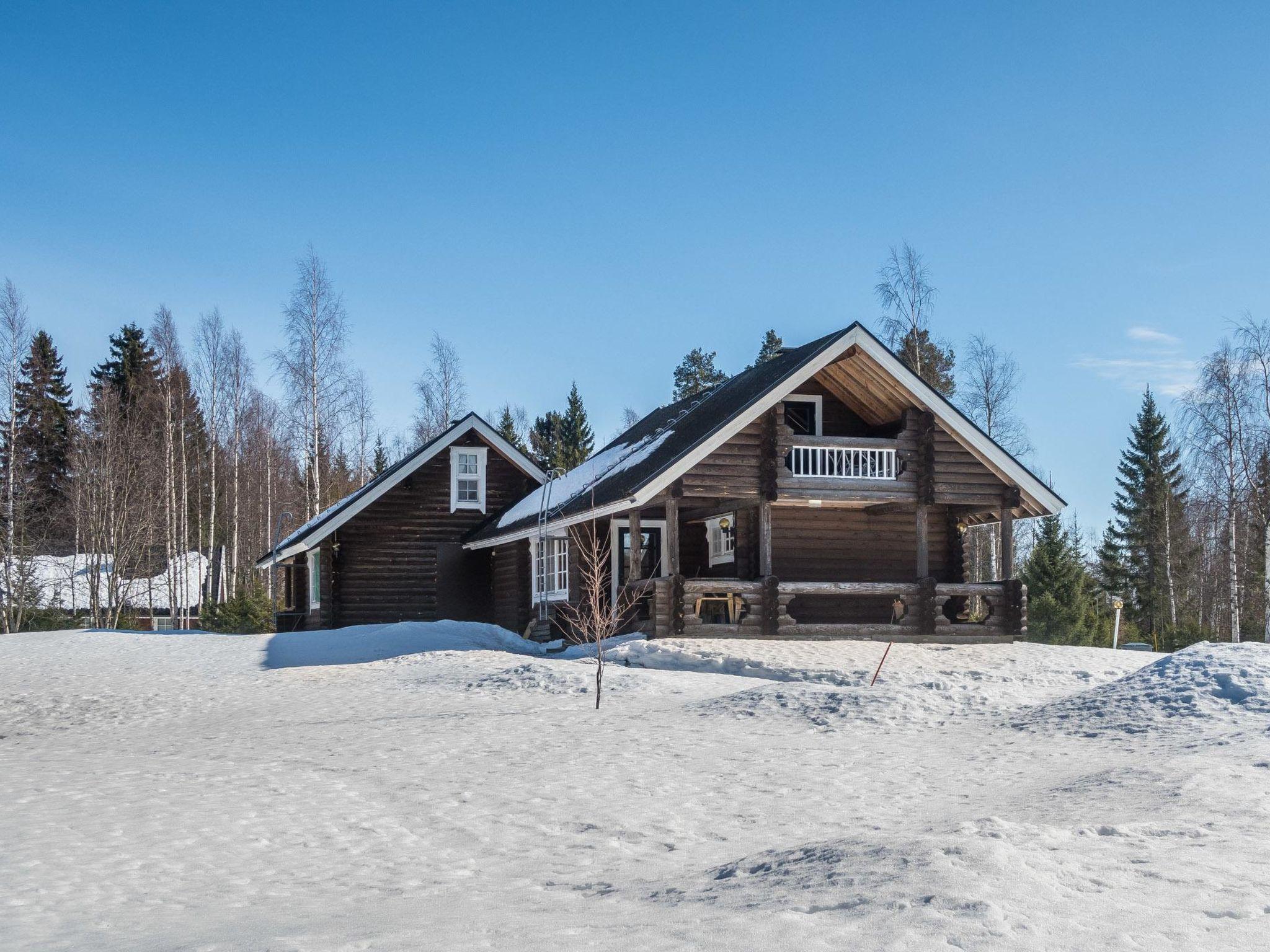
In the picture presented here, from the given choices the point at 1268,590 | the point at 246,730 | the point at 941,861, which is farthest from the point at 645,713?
the point at 1268,590

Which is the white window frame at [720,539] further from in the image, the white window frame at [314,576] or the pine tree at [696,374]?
the pine tree at [696,374]

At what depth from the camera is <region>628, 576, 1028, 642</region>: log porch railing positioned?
20.4m

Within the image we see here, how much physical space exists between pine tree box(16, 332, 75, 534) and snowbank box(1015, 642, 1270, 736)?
42486 millimetres

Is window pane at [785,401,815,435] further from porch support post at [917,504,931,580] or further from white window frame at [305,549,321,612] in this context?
white window frame at [305,549,321,612]

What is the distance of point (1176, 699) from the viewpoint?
12.6 meters

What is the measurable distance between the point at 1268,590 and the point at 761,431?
16147 mm

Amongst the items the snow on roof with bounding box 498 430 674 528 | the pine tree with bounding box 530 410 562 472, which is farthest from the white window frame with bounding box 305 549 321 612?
the pine tree with bounding box 530 410 562 472

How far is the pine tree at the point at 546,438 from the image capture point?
2618 inches

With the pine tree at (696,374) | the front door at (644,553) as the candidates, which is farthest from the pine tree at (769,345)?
the front door at (644,553)

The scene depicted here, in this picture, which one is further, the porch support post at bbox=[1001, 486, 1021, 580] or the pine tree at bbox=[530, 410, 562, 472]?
the pine tree at bbox=[530, 410, 562, 472]

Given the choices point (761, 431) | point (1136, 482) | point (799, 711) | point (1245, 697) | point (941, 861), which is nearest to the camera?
point (941, 861)

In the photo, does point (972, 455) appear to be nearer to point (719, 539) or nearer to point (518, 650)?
point (719, 539)

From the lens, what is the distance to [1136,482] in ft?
158

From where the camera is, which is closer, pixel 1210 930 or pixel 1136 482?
pixel 1210 930
